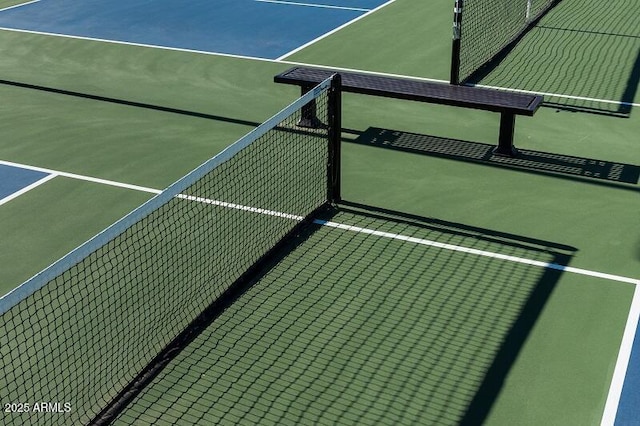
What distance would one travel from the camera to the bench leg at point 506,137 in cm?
1135

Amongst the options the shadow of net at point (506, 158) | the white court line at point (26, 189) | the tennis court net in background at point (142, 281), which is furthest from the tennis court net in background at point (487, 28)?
the white court line at point (26, 189)

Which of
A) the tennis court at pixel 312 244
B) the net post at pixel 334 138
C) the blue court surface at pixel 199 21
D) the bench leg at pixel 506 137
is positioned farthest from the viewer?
the blue court surface at pixel 199 21

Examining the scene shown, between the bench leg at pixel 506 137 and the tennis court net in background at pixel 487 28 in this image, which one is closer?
the bench leg at pixel 506 137

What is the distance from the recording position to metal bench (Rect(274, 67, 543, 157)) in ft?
36.9

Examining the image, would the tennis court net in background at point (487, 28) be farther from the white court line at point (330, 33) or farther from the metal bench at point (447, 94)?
the white court line at point (330, 33)

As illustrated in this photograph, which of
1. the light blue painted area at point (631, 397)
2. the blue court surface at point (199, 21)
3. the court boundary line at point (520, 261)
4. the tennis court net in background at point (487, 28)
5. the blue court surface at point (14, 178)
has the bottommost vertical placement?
the light blue painted area at point (631, 397)

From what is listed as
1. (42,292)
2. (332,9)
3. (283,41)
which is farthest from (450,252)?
(332,9)

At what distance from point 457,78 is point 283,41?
4375 mm

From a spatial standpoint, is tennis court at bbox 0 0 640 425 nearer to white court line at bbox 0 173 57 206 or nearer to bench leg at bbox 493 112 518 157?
white court line at bbox 0 173 57 206

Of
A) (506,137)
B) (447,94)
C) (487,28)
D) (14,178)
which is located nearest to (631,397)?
(506,137)

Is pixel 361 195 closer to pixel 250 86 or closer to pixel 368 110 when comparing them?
pixel 368 110

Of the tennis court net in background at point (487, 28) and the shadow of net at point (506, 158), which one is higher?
the tennis court net in background at point (487, 28)

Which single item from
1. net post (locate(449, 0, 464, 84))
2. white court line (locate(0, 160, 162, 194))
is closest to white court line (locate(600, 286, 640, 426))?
white court line (locate(0, 160, 162, 194))

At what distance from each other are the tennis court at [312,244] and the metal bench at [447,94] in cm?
49
